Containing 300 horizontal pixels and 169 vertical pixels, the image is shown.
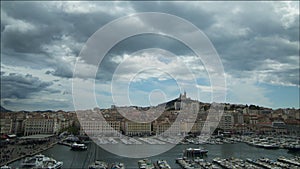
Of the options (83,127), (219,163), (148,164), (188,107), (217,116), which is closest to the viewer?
(148,164)

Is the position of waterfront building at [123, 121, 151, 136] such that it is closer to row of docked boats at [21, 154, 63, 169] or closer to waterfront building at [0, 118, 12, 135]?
waterfront building at [0, 118, 12, 135]

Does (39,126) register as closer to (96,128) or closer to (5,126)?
(5,126)

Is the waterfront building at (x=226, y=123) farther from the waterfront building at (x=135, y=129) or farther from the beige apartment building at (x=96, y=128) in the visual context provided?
the beige apartment building at (x=96, y=128)

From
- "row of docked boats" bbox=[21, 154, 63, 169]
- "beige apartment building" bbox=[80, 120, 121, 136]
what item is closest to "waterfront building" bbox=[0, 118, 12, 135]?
"beige apartment building" bbox=[80, 120, 121, 136]

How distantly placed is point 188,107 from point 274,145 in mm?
8672

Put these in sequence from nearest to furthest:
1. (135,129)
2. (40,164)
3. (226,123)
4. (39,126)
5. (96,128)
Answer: (40,164), (96,128), (39,126), (135,129), (226,123)

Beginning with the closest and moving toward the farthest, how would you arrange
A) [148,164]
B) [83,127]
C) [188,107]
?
1. [148,164]
2. [83,127]
3. [188,107]

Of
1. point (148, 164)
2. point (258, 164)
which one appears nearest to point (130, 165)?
point (148, 164)

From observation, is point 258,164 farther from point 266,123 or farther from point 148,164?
point 266,123

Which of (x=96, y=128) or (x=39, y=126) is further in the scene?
(x=39, y=126)

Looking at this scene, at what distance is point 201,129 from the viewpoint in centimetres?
1662

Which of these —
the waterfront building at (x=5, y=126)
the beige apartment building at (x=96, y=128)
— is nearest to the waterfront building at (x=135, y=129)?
the beige apartment building at (x=96, y=128)

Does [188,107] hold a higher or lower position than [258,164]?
higher

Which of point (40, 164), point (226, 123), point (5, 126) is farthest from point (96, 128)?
point (226, 123)
